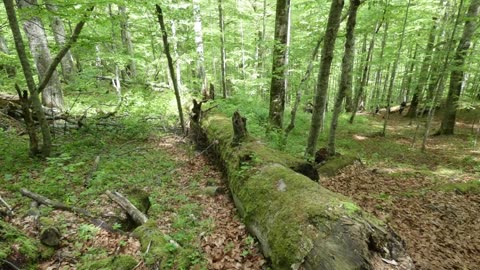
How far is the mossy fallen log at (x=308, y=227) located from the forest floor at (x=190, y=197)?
0.51 metres

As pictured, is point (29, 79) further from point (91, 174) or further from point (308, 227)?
point (308, 227)

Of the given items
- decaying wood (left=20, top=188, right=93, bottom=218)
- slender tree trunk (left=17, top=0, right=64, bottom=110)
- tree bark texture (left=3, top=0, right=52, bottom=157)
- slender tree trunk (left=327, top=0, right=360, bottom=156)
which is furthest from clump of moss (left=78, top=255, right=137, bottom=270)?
slender tree trunk (left=17, top=0, right=64, bottom=110)

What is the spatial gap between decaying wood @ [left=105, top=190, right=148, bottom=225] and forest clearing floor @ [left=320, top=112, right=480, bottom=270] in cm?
422

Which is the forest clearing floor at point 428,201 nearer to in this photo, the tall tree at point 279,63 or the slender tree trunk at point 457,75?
the tall tree at point 279,63

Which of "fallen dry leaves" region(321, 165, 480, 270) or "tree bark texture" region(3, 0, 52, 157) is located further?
"tree bark texture" region(3, 0, 52, 157)

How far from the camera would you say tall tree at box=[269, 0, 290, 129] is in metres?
8.20

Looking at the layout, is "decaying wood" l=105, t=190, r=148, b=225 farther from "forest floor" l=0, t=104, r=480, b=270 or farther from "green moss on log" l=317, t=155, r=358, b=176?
"green moss on log" l=317, t=155, r=358, b=176

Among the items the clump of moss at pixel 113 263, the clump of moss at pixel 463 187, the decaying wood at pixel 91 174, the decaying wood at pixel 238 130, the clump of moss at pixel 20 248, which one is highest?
the decaying wood at pixel 238 130

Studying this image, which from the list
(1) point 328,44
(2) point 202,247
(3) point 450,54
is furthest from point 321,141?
(2) point 202,247

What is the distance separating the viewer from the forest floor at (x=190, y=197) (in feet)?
12.5

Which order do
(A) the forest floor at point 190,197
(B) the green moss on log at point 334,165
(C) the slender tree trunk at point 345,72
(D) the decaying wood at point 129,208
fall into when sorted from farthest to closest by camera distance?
(B) the green moss on log at point 334,165 → (C) the slender tree trunk at point 345,72 → (D) the decaying wood at point 129,208 → (A) the forest floor at point 190,197

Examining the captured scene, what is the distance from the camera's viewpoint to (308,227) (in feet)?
10.4

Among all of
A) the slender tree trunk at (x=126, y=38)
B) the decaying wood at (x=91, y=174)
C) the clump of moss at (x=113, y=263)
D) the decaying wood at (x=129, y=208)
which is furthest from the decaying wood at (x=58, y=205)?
the slender tree trunk at (x=126, y=38)

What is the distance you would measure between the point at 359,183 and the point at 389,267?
398 centimetres
